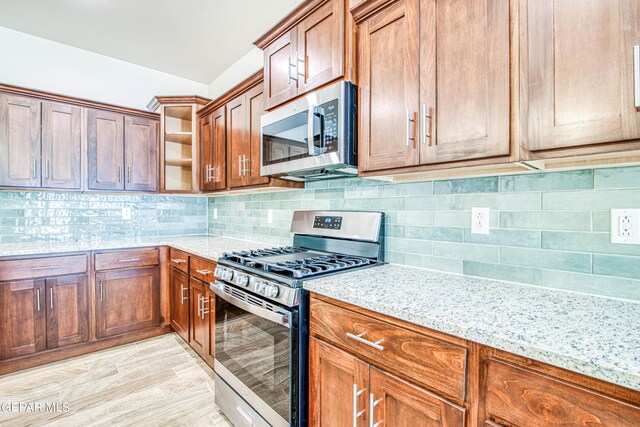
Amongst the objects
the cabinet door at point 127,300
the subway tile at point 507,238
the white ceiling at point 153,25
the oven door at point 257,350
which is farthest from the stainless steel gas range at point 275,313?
the white ceiling at point 153,25

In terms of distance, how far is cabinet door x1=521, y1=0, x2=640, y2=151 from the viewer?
32.2 inches

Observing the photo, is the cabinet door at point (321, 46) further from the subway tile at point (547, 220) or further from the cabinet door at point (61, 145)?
the cabinet door at point (61, 145)

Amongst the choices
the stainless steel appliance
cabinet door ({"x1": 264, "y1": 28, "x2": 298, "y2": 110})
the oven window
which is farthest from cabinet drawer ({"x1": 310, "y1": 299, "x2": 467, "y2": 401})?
cabinet door ({"x1": 264, "y1": 28, "x2": 298, "y2": 110})

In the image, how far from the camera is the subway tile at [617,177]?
41.0 inches

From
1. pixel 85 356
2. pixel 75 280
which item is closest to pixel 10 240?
pixel 75 280

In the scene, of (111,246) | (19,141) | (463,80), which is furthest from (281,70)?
(19,141)

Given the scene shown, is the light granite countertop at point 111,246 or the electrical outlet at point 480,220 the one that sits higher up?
the electrical outlet at point 480,220

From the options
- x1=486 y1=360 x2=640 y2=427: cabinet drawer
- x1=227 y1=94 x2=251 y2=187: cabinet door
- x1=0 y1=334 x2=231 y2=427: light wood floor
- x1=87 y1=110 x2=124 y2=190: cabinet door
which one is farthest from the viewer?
x1=87 y1=110 x2=124 y2=190: cabinet door

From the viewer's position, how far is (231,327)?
70.2 inches

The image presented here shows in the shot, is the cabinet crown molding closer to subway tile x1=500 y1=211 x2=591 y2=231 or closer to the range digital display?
the range digital display

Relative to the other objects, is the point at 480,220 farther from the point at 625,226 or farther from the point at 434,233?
the point at 625,226

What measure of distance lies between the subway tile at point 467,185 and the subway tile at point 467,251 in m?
0.25

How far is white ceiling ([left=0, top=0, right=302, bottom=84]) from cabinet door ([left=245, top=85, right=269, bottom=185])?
2.28 ft

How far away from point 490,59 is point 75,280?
10.5 feet
